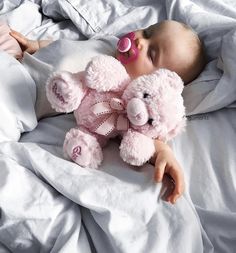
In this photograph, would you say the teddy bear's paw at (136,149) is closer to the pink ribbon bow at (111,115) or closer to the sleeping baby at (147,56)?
the pink ribbon bow at (111,115)

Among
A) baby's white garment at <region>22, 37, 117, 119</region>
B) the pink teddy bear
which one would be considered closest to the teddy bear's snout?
the pink teddy bear

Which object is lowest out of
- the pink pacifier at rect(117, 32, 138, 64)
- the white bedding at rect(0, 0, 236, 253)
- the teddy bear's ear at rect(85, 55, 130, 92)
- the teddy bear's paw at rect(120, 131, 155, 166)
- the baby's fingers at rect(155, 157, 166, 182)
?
the white bedding at rect(0, 0, 236, 253)

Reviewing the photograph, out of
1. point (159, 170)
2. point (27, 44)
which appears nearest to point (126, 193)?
point (159, 170)

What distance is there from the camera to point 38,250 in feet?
2.39

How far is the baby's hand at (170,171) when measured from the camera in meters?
0.74

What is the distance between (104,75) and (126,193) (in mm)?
233

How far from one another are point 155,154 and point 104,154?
114mm

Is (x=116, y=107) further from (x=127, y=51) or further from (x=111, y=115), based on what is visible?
(x=127, y=51)

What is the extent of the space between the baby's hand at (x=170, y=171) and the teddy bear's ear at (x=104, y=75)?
16cm

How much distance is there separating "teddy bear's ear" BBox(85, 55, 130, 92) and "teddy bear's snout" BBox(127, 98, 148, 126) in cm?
7

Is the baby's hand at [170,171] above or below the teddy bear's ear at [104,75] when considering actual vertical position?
below

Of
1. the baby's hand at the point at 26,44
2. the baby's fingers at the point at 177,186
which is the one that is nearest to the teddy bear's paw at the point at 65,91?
the baby's fingers at the point at 177,186

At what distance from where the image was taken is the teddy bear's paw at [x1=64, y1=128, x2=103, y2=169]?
2.56ft

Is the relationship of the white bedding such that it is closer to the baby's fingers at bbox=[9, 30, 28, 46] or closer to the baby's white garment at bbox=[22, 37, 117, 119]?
the baby's white garment at bbox=[22, 37, 117, 119]
